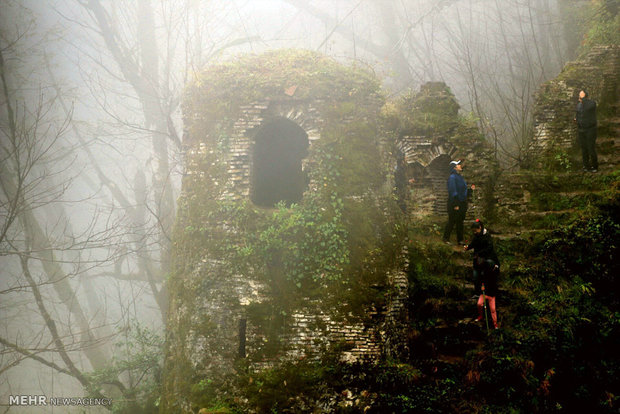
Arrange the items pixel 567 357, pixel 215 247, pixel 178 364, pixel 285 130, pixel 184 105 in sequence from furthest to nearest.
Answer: pixel 285 130 < pixel 184 105 < pixel 215 247 < pixel 178 364 < pixel 567 357

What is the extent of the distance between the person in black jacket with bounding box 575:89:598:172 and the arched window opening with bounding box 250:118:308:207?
647 cm

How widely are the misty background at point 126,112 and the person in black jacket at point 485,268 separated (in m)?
4.33

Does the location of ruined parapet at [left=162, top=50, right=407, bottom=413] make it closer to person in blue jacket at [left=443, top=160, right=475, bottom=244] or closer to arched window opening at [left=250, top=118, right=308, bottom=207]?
arched window opening at [left=250, top=118, right=308, bottom=207]

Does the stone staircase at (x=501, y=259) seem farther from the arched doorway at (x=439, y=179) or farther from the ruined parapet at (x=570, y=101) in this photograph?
the ruined parapet at (x=570, y=101)

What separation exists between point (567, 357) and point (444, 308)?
83.1 inches

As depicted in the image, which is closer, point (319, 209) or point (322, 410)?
point (322, 410)

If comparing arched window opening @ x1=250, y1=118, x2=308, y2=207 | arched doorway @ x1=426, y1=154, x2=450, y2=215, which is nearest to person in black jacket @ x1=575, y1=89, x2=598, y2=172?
arched doorway @ x1=426, y1=154, x2=450, y2=215

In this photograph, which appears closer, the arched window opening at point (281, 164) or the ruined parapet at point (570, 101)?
the arched window opening at point (281, 164)

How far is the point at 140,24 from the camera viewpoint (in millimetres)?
14789

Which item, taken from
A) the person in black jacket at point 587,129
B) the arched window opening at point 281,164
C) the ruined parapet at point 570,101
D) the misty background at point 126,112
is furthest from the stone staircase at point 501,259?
the arched window opening at point 281,164

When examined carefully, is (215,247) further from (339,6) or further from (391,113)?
(339,6)

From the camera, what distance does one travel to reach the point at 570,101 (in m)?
9.74

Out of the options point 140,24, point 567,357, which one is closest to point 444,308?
point 567,357

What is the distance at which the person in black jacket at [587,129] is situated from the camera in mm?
8383
